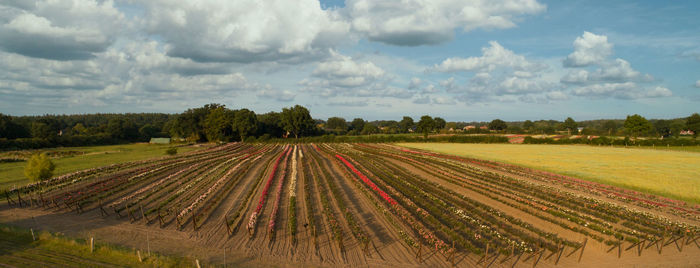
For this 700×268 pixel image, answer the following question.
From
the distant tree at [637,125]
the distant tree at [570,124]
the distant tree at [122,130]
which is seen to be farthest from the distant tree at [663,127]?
the distant tree at [122,130]

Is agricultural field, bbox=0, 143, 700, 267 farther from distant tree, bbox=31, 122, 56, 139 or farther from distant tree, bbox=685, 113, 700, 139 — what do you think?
distant tree, bbox=685, 113, 700, 139

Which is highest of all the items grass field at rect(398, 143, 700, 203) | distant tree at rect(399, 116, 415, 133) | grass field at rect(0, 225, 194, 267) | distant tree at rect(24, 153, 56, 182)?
distant tree at rect(399, 116, 415, 133)

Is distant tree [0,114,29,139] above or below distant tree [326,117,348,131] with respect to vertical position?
below

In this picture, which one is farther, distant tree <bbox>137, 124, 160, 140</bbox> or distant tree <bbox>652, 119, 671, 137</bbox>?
distant tree <bbox>652, 119, 671, 137</bbox>

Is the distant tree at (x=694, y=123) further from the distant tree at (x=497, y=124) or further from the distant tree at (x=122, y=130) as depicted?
the distant tree at (x=122, y=130)

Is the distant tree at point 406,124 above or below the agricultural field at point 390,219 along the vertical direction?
above

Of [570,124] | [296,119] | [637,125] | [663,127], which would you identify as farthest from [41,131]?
[663,127]

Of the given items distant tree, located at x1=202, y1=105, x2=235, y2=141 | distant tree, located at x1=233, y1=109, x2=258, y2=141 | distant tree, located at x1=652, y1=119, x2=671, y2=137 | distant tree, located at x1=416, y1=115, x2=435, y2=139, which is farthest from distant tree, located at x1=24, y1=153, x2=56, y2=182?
distant tree, located at x1=652, y1=119, x2=671, y2=137
